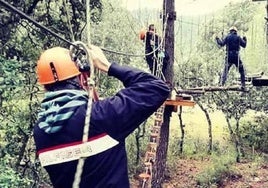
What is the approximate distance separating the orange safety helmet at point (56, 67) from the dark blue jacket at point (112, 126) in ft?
0.41

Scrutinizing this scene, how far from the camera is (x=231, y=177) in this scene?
38.8ft

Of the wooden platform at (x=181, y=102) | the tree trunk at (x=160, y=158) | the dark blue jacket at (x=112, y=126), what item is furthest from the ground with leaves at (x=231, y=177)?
the dark blue jacket at (x=112, y=126)

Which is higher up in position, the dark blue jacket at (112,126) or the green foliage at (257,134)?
the dark blue jacket at (112,126)

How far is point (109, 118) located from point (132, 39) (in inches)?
472

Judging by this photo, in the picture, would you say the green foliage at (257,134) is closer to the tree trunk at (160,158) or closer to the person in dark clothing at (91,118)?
the tree trunk at (160,158)

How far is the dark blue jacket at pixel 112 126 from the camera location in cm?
146

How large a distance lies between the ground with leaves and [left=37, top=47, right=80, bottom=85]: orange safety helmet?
32.2 ft

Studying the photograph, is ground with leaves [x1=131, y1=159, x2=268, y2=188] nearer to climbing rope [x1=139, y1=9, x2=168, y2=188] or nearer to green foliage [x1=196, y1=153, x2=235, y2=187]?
green foliage [x1=196, y1=153, x2=235, y2=187]

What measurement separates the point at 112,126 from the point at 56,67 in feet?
0.84

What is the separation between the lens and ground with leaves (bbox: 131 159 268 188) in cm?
1149

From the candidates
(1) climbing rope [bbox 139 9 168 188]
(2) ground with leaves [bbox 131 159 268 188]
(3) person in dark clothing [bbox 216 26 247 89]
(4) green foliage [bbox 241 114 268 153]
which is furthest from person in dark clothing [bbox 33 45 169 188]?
(4) green foliage [bbox 241 114 268 153]

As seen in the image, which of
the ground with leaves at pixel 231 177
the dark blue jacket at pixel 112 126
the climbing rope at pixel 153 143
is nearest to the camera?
the dark blue jacket at pixel 112 126

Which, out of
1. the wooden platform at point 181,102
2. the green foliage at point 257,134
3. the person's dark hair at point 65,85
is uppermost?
the person's dark hair at point 65,85

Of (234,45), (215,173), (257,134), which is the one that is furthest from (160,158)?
(257,134)
